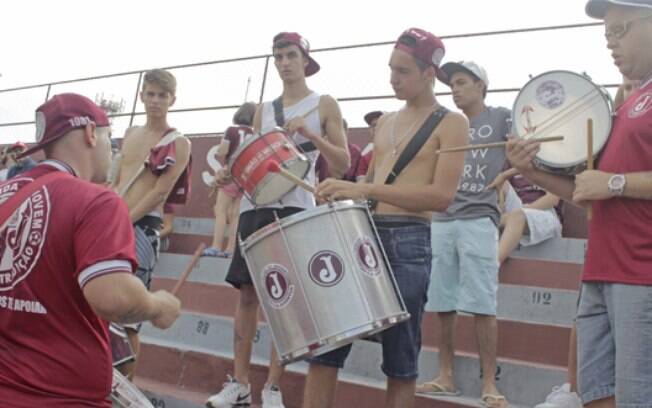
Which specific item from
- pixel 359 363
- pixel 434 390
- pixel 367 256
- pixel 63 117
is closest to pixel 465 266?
pixel 434 390

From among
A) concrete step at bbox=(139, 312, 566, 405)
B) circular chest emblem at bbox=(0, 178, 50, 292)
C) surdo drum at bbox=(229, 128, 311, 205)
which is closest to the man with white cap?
concrete step at bbox=(139, 312, 566, 405)

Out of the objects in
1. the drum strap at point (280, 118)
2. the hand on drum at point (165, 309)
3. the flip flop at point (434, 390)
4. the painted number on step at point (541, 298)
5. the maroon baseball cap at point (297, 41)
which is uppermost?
the maroon baseball cap at point (297, 41)

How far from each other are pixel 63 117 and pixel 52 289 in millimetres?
551

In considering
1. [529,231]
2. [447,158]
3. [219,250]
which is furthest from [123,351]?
[219,250]

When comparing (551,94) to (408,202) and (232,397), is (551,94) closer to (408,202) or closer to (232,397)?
(408,202)

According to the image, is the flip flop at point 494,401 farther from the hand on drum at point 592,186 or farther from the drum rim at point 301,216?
the hand on drum at point 592,186

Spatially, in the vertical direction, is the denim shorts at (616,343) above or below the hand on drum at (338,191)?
below

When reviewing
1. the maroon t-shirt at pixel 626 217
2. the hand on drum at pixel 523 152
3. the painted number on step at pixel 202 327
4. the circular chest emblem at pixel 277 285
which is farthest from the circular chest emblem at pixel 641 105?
the painted number on step at pixel 202 327

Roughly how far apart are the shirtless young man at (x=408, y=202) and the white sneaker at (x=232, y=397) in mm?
905

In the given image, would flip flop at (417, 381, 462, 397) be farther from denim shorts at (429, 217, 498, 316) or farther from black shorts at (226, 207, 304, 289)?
black shorts at (226, 207, 304, 289)

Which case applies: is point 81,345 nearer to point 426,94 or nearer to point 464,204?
point 426,94

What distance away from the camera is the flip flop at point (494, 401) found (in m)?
4.28

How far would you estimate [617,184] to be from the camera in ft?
→ 9.03

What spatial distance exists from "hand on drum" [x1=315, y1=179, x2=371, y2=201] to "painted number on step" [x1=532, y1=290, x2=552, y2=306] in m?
2.26
